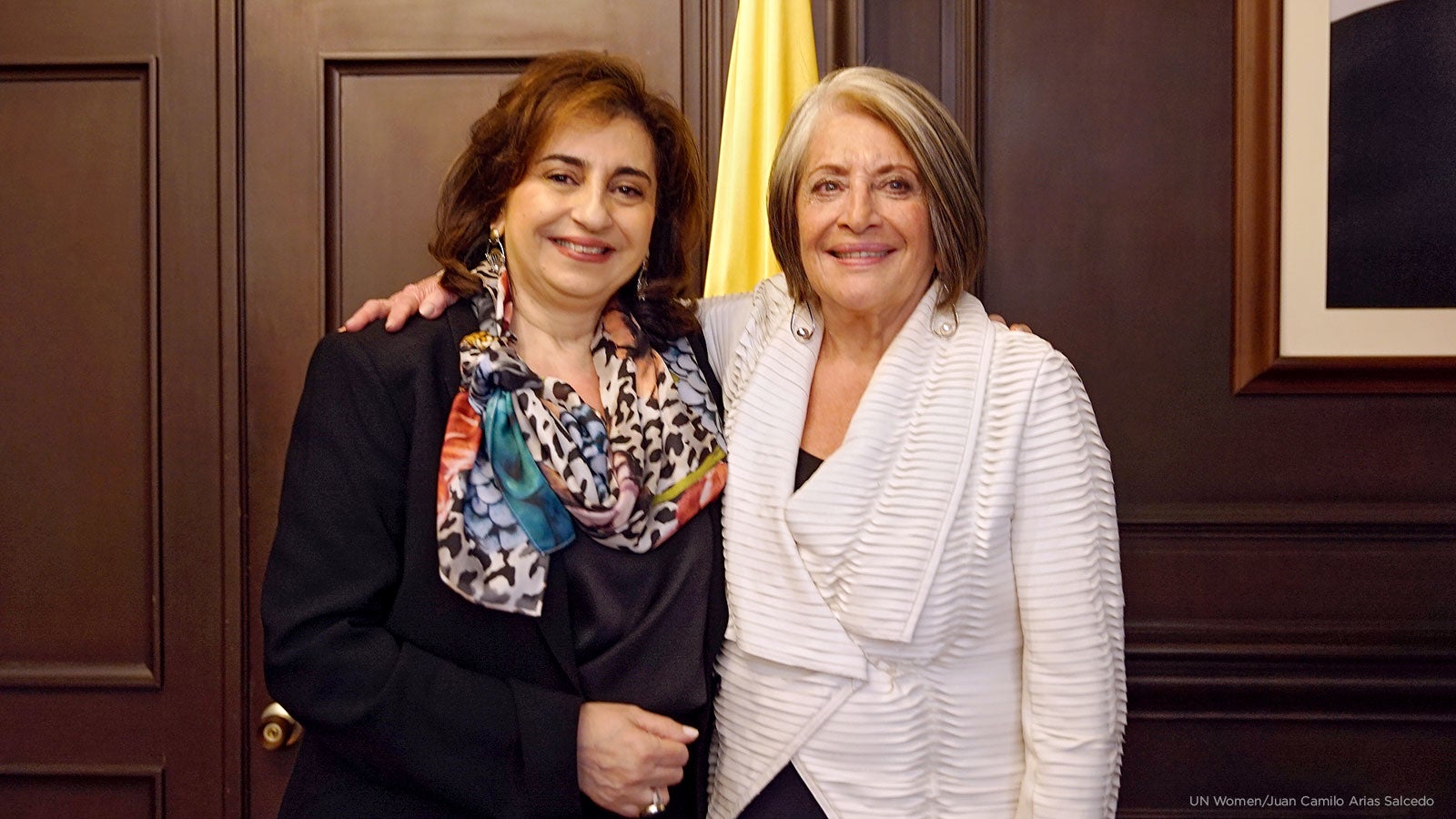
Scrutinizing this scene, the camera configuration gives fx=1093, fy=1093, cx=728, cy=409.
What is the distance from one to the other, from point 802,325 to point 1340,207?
111 centimetres

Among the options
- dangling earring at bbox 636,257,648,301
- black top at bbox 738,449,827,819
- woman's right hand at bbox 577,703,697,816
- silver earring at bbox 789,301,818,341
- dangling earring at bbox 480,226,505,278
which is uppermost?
dangling earring at bbox 480,226,505,278

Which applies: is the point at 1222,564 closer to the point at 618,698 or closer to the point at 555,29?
the point at 618,698

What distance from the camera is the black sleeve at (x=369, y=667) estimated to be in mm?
1249

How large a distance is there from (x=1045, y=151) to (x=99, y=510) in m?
1.85

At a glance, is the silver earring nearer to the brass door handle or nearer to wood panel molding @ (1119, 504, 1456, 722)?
wood panel molding @ (1119, 504, 1456, 722)

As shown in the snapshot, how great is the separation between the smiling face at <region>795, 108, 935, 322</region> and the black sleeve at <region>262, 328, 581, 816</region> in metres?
0.59

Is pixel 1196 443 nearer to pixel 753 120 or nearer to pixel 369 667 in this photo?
pixel 753 120

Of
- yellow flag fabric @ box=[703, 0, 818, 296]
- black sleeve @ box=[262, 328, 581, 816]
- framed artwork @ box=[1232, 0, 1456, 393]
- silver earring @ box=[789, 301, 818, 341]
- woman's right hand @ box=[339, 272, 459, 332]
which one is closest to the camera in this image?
black sleeve @ box=[262, 328, 581, 816]

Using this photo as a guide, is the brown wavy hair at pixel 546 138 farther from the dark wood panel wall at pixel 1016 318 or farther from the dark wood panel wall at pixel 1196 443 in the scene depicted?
the dark wood panel wall at pixel 1196 443

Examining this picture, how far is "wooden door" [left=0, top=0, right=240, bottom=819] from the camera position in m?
1.99

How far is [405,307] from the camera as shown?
4.53 ft

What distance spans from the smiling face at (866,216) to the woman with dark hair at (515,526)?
24 cm

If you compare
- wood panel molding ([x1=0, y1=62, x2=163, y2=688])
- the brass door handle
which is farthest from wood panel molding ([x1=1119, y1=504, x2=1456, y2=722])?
wood panel molding ([x1=0, y1=62, x2=163, y2=688])

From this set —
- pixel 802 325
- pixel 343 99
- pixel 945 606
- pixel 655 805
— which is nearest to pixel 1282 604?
pixel 945 606
